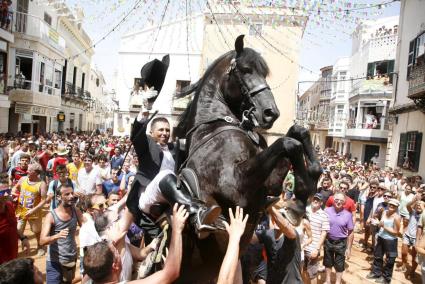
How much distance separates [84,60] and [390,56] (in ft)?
102

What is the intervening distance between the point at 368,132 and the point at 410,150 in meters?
15.3

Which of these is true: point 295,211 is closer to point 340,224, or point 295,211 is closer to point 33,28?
point 340,224

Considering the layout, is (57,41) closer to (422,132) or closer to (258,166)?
(422,132)

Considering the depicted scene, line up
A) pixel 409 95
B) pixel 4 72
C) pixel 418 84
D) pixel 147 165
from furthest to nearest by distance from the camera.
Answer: pixel 4 72, pixel 409 95, pixel 418 84, pixel 147 165

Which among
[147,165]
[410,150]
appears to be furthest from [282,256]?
[410,150]

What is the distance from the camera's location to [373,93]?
30.8 m

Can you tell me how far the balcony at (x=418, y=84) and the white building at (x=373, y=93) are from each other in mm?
12315

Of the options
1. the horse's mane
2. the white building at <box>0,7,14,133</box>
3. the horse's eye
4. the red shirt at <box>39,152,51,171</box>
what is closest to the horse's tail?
the horse's mane

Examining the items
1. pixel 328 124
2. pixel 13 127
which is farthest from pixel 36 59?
pixel 328 124

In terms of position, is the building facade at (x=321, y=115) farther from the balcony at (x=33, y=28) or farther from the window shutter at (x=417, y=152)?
the balcony at (x=33, y=28)

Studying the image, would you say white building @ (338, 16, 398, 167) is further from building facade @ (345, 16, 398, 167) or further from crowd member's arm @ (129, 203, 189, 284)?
crowd member's arm @ (129, 203, 189, 284)

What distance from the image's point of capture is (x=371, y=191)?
9227 mm

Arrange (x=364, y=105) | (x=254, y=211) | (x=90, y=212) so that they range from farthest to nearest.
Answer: (x=364, y=105)
(x=90, y=212)
(x=254, y=211)

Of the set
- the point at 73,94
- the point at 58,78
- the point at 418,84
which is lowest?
the point at 73,94
